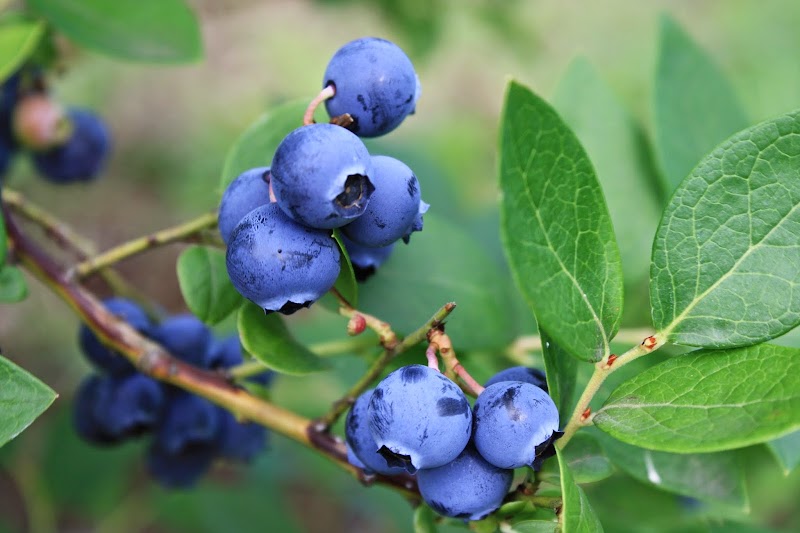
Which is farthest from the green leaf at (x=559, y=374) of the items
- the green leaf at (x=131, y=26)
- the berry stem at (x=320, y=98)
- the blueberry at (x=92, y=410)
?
the green leaf at (x=131, y=26)

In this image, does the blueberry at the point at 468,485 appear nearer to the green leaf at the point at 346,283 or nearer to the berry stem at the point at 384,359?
the berry stem at the point at 384,359

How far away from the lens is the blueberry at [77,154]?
1848 millimetres

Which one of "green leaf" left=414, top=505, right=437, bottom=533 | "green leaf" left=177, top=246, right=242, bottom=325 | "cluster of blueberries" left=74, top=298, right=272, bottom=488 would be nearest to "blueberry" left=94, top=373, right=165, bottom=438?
"cluster of blueberries" left=74, top=298, right=272, bottom=488

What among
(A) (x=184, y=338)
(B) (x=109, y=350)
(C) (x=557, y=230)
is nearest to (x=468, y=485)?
(C) (x=557, y=230)

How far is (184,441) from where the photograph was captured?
1479mm

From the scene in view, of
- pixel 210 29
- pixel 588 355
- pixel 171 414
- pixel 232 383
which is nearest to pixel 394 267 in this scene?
pixel 232 383

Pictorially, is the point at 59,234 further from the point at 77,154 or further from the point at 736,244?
the point at 736,244

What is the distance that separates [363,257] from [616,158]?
0.74 m

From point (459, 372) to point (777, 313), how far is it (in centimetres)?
36

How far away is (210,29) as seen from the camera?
17.0ft

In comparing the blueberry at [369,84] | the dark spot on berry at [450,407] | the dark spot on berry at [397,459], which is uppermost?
the blueberry at [369,84]

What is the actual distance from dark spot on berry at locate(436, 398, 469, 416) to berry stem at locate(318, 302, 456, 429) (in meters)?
0.11

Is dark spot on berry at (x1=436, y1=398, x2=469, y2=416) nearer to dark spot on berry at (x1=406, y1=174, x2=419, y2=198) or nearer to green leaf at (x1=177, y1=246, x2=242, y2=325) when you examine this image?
dark spot on berry at (x1=406, y1=174, x2=419, y2=198)

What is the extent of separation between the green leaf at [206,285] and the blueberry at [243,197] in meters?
0.15
